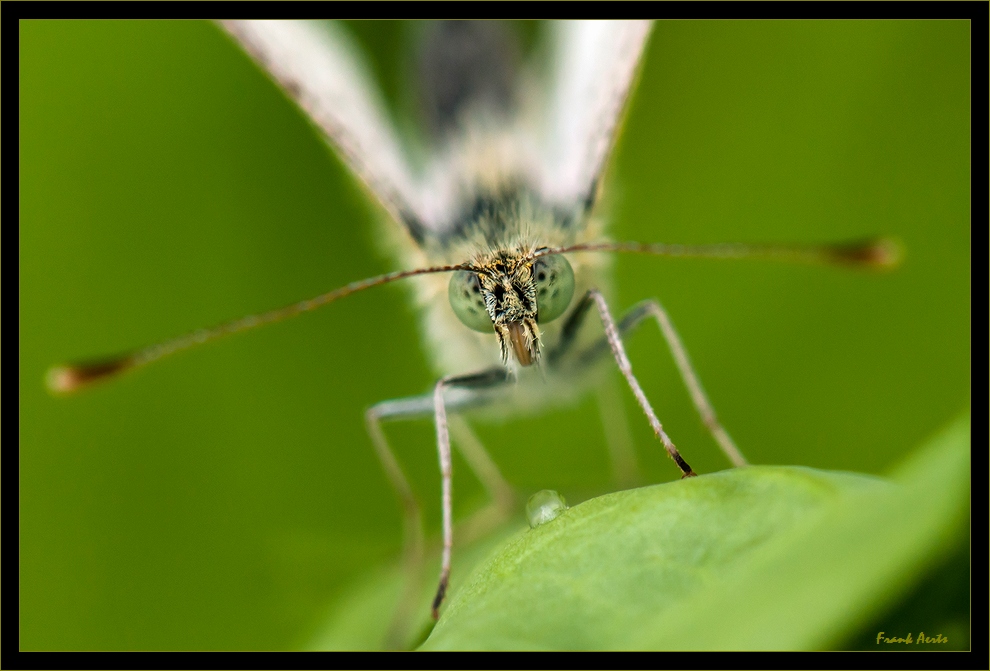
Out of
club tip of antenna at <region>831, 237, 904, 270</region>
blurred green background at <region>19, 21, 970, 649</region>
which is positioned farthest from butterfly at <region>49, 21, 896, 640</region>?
blurred green background at <region>19, 21, 970, 649</region>

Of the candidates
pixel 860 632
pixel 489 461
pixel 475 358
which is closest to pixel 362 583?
pixel 489 461

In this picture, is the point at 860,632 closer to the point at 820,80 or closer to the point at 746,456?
the point at 746,456

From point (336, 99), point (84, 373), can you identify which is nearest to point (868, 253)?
point (336, 99)

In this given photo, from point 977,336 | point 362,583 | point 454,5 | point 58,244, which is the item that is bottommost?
point 977,336

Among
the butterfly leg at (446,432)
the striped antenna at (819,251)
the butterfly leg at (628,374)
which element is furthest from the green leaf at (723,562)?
the striped antenna at (819,251)

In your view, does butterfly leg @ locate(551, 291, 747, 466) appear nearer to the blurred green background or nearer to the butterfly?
the butterfly

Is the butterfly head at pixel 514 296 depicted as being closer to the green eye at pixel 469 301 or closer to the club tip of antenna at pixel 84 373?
the green eye at pixel 469 301
